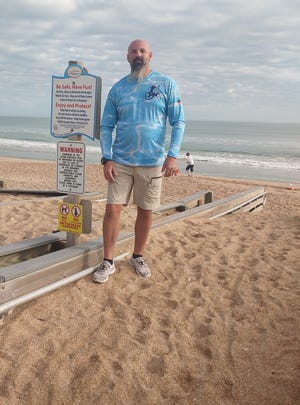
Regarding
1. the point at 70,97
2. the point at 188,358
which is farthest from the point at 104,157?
the point at 188,358

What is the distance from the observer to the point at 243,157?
34906 mm

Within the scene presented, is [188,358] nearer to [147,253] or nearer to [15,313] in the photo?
[15,313]

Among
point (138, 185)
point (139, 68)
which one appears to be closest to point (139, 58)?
point (139, 68)

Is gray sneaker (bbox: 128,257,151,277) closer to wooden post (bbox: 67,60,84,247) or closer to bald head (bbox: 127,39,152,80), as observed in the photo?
wooden post (bbox: 67,60,84,247)

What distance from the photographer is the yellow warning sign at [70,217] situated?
140 inches

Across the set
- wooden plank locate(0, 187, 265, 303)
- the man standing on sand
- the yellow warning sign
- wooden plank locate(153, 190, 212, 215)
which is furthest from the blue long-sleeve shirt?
wooden plank locate(153, 190, 212, 215)

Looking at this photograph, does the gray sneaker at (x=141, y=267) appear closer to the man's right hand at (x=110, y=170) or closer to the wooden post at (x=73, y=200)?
the wooden post at (x=73, y=200)

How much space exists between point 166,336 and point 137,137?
5.14ft

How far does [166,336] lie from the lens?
2816 mm

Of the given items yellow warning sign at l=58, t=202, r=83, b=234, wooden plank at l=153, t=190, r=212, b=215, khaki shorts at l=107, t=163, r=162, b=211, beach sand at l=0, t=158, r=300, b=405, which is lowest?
beach sand at l=0, t=158, r=300, b=405

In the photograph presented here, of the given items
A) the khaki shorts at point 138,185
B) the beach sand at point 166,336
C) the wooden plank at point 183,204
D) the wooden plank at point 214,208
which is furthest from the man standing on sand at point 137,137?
the wooden plank at point 183,204

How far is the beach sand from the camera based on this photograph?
7.61ft

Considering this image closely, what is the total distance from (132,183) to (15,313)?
1396 millimetres

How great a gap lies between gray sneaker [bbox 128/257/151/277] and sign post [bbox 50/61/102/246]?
0.53 meters
